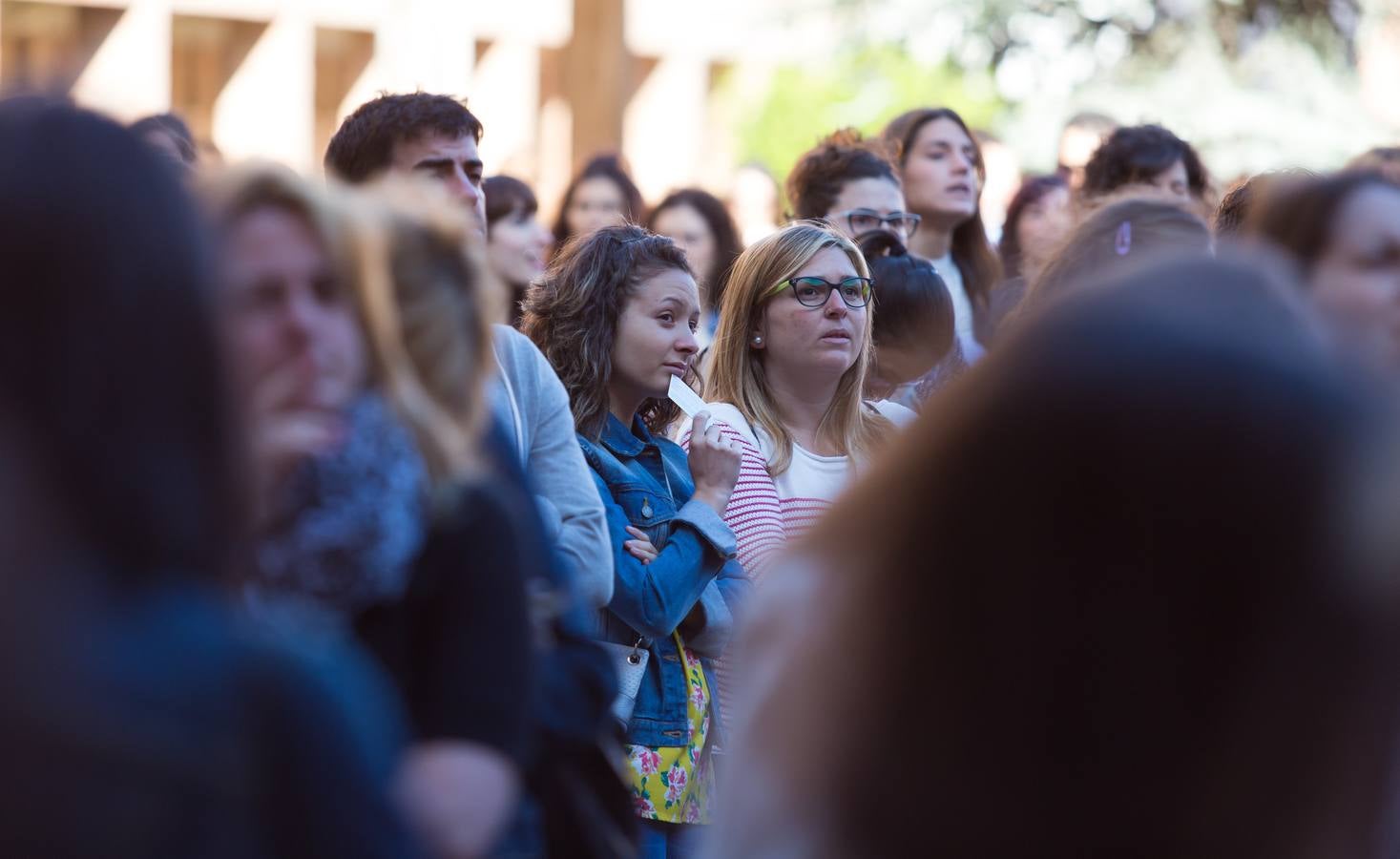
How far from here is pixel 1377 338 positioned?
227 centimetres

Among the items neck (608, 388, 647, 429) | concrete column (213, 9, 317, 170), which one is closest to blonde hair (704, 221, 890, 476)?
neck (608, 388, 647, 429)

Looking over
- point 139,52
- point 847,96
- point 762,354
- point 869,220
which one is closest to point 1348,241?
point 762,354

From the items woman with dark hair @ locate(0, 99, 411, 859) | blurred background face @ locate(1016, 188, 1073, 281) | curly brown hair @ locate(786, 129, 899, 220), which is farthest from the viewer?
blurred background face @ locate(1016, 188, 1073, 281)

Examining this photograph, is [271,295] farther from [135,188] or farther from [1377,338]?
[1377,338]

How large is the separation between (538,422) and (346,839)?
6.33ft

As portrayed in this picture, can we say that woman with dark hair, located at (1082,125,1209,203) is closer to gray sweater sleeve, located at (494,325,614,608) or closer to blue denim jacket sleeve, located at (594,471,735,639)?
blue denim jacket sleeve, located at (594,471,735,639)

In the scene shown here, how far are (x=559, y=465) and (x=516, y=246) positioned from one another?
10.3 ft

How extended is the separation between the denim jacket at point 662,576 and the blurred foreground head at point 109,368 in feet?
8.13

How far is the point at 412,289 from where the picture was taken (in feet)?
5.82

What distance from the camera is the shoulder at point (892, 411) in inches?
187

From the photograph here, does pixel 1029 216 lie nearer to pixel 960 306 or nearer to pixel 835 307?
pixel 960 306

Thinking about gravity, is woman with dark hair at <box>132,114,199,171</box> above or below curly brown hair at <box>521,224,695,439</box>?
above

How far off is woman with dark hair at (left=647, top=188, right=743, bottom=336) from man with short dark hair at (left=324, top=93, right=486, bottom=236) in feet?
10.5

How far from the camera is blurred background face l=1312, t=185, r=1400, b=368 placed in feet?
7.69
